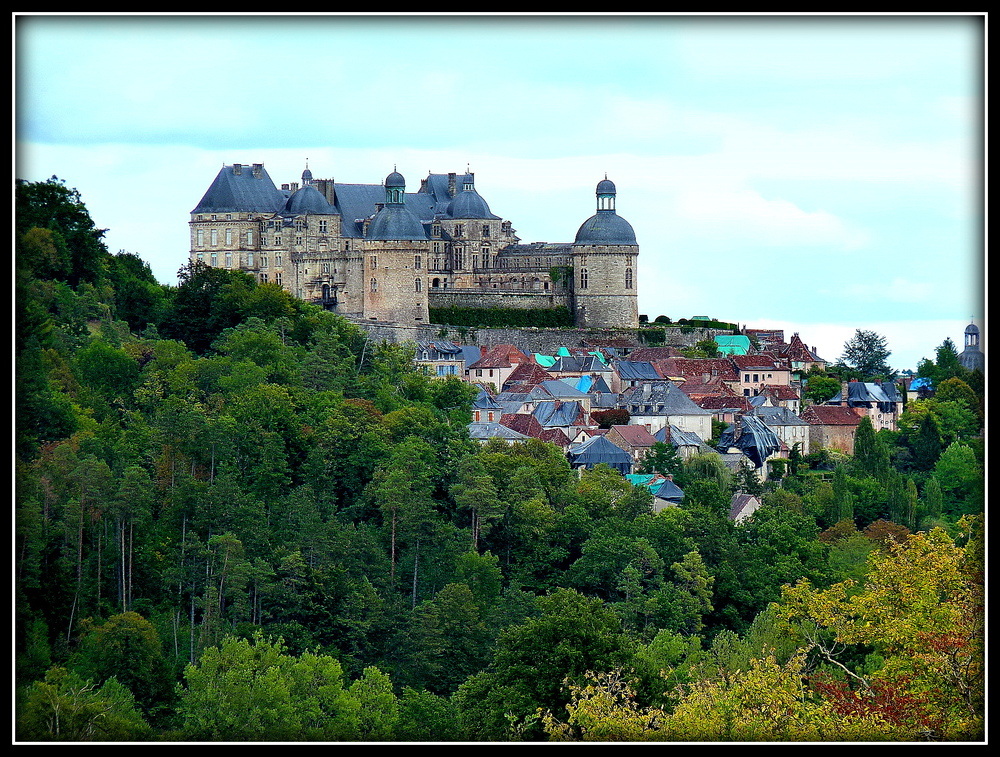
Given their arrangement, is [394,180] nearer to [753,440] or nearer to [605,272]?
[605,272]

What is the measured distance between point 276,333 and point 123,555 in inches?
827

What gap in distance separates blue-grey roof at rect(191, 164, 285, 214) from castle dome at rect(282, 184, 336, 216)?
91cm

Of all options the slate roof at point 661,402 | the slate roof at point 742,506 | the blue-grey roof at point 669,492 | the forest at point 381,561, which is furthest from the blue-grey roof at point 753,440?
the blue-grey roof at point 669,492

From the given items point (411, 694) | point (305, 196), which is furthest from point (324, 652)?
point (305, 196)

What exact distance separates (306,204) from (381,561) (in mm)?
42649

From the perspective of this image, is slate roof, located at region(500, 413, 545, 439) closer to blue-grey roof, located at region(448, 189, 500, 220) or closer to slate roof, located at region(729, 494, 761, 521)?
slate roof, located at region(729, 494, 761, 521)

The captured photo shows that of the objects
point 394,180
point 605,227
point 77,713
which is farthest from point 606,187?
point 77,713

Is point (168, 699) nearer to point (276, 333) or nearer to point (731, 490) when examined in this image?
point (276, 333)

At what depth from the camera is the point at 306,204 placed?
9000cm

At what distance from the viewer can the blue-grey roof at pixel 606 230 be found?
9125cm

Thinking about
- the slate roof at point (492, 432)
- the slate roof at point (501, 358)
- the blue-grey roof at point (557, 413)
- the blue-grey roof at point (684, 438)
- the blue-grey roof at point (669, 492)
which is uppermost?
the slate roof at point (501, 358)

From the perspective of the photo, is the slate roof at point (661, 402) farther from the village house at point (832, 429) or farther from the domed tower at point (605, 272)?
the domed tower at point (605, 272)

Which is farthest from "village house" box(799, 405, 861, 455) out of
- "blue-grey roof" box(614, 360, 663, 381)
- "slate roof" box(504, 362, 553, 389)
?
"slate roof" box(504, 362, 553, 389)

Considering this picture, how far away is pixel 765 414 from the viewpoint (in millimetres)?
80125
